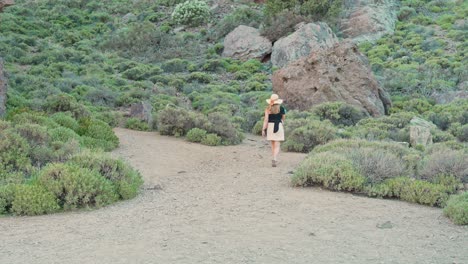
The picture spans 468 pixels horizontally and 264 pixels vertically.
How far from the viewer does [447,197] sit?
940cm

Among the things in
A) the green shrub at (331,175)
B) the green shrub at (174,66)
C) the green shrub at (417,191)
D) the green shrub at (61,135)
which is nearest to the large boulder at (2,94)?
the green shrub at (61,135)

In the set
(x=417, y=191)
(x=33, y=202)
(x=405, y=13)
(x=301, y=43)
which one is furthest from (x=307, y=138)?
(x=405, y=13)

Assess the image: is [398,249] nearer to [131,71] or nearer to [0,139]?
[0,139]

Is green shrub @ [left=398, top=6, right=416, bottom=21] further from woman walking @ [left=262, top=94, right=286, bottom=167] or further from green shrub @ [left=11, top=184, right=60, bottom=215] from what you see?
green shrub @ [left=11, top=184, right=60, bottom=215]

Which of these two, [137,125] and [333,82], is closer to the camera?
[137,125]

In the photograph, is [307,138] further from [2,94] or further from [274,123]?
[2,94]

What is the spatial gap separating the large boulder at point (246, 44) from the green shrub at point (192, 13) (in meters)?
5.88

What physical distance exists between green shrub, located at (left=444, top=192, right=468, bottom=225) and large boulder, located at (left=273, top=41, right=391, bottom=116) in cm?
1249

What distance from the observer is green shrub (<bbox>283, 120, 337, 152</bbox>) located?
1541cm

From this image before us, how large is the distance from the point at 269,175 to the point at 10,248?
19.3 feet

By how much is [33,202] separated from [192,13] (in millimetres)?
32179

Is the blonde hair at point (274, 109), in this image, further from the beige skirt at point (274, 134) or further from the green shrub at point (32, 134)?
the green shrub at point (32, 134)

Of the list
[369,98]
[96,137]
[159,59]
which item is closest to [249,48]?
[159,59]

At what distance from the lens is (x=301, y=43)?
28953 millimetres
